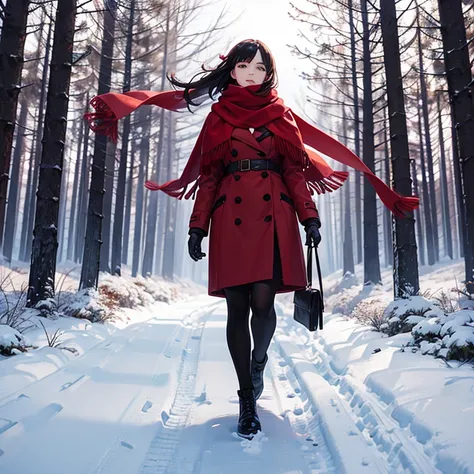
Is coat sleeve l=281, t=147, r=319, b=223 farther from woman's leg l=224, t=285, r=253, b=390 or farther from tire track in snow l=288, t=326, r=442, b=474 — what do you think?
tire track in snow l=288, t=326, r=442, b=474

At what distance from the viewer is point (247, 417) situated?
2.42 meters

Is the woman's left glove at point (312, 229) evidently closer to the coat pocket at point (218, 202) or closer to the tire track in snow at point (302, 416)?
the coat pocket at point (218, 202)

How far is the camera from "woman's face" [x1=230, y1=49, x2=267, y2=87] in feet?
9.72

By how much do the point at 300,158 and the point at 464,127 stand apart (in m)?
3.77

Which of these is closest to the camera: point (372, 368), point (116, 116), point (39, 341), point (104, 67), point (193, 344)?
point (116, 116)

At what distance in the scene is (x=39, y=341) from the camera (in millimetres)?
4438

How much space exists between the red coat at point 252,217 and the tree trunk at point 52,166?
13.5ft

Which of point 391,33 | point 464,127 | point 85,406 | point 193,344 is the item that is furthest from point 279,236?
point 391,33

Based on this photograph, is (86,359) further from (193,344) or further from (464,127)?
(464,127)

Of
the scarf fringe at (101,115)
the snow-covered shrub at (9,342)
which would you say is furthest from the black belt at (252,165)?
the snow-covered shrub at (9,342)

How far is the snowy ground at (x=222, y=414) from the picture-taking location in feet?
6.34


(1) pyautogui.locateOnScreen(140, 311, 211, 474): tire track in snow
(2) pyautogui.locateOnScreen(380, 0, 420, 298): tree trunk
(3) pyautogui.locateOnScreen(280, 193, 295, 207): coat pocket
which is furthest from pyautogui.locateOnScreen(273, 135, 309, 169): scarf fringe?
(2) pyautogui.locateOnScreen(380, 0, 420, 298): tree trunk

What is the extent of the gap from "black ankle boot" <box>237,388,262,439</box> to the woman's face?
7.10ft

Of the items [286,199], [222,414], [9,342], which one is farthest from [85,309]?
[286,199]
